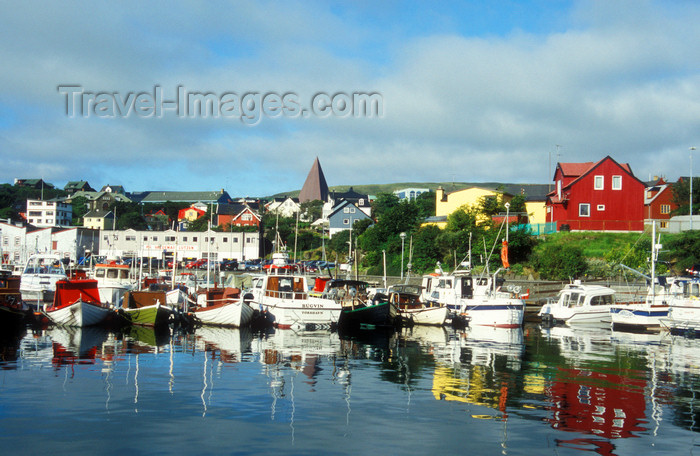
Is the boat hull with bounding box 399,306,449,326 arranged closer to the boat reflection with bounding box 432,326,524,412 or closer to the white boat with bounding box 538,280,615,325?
the boat reflection with bounding box 432,326,524,412

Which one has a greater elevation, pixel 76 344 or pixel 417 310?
pixel 417 310

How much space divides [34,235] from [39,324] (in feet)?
240

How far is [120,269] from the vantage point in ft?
144

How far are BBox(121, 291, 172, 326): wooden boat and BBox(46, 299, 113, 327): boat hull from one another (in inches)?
58.4

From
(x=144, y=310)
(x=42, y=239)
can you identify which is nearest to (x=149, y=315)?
(x=144, y=310)

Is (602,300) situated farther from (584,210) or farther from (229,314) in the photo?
(229,314)

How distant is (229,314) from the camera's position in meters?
36.0

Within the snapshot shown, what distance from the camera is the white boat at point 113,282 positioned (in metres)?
39.1

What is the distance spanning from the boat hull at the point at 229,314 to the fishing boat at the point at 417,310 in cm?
859

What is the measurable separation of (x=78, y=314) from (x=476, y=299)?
2312cm

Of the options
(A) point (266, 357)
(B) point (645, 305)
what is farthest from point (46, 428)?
(B) point (645, 305)

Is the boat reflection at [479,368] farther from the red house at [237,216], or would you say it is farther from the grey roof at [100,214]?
the grey roof at [100,214]

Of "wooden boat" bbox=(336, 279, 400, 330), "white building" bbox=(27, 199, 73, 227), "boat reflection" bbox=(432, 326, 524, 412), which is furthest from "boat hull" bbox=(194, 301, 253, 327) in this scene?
"white building" bbox=(27, 199, 73, 227)

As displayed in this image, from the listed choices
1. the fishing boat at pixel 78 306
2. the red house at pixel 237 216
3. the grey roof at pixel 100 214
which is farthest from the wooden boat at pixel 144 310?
the grey roof at pixel 100 214
